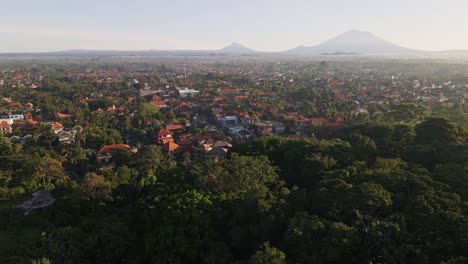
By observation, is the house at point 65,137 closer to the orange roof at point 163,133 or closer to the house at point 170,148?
the orange roof at point 163,133

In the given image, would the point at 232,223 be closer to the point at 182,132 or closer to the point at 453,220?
the point at 453,220

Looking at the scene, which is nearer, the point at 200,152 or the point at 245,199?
the point at 245,199

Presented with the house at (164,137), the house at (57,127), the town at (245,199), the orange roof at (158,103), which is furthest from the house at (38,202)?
the orange roof at (158,103)

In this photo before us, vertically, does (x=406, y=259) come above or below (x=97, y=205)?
above

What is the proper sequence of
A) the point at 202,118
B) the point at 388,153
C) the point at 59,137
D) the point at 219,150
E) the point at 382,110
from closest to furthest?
the point at 388,153, the point at 219,150, the point at 59,137, the point at 382,110, the point at 202,118

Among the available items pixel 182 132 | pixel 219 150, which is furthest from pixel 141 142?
pixel 219 150

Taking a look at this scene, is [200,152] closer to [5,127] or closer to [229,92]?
[5,127]

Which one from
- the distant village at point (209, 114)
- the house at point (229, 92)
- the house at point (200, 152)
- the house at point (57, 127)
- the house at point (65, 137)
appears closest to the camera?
the house at point (200, 152)

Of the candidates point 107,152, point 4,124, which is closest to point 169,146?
point 107,152
